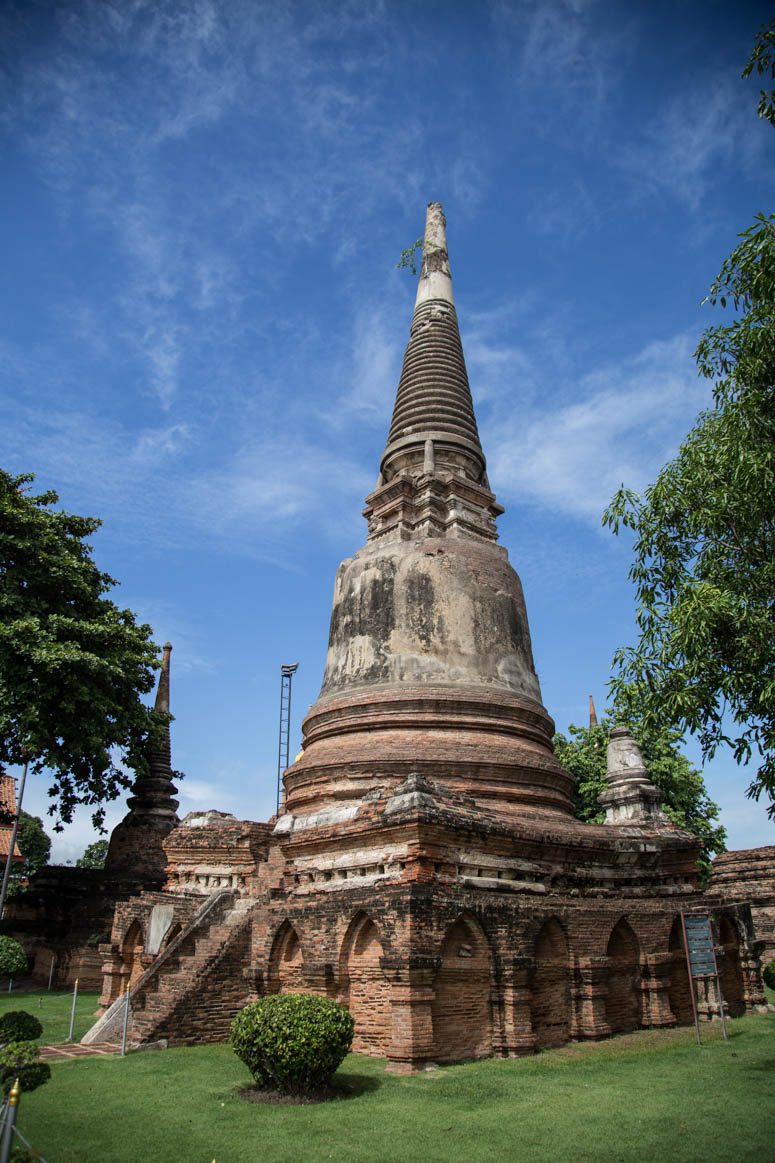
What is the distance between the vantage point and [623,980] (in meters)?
13.3

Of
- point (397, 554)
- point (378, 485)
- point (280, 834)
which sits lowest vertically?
point (280, 834)

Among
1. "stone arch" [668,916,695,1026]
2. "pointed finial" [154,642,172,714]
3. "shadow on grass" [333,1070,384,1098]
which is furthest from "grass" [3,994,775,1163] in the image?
"pointed finial" [154,642,172,714]

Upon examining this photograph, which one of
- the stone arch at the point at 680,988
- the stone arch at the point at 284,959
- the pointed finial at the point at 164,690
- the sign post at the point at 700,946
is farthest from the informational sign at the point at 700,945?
the pointed finial at the point at 164,690

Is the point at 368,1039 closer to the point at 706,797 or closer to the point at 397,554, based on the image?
the point at 397,554

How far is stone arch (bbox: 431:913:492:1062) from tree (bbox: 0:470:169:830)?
12897 mm

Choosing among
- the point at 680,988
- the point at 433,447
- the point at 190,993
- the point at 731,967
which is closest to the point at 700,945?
the point at 680,988

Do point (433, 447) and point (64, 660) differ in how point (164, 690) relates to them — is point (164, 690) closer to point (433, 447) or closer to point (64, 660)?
point (64, 660)

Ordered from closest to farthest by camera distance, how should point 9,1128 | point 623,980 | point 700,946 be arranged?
1. point 9,1128
2. point 700,946
3. point 623,980

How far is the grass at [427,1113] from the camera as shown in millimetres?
6695

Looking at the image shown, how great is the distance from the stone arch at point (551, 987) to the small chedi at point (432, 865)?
3cm

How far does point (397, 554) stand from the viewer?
17594mm

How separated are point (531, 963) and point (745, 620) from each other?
5559 millimetres

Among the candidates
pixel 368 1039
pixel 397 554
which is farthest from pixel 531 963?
pixel 397 554

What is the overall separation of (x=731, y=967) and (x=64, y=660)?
52.9 feet
